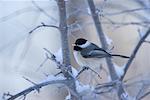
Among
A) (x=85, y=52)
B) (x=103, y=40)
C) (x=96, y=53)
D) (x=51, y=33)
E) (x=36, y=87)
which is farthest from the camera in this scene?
(x=51, y=33)

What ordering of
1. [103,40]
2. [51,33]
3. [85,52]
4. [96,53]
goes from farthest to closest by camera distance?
[51,33]
[85,52]
[96,53]
[103,40]

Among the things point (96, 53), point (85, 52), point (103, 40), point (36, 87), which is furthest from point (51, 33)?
point (36, 87)

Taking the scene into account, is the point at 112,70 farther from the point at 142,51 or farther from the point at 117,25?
the point at 142,51

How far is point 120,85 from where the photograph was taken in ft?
3.53

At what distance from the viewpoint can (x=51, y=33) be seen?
2553mm

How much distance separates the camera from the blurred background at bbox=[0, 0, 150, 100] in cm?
117

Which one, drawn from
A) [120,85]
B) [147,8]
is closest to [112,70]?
[120,85]

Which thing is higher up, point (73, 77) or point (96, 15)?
point (96, 15)

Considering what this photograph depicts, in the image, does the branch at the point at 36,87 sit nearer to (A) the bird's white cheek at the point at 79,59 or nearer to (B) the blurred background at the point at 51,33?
(B) the blurred background at the point at 51,33

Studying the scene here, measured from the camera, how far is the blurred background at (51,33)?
1.17m

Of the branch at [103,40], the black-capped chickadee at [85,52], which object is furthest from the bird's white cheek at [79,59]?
the branch at [103,40]

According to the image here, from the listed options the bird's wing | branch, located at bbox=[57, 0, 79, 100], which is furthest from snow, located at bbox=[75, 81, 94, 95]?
the bird's wing

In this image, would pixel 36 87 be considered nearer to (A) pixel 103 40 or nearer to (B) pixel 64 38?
(B) pixel 64 38

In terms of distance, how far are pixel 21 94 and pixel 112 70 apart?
250 mm
